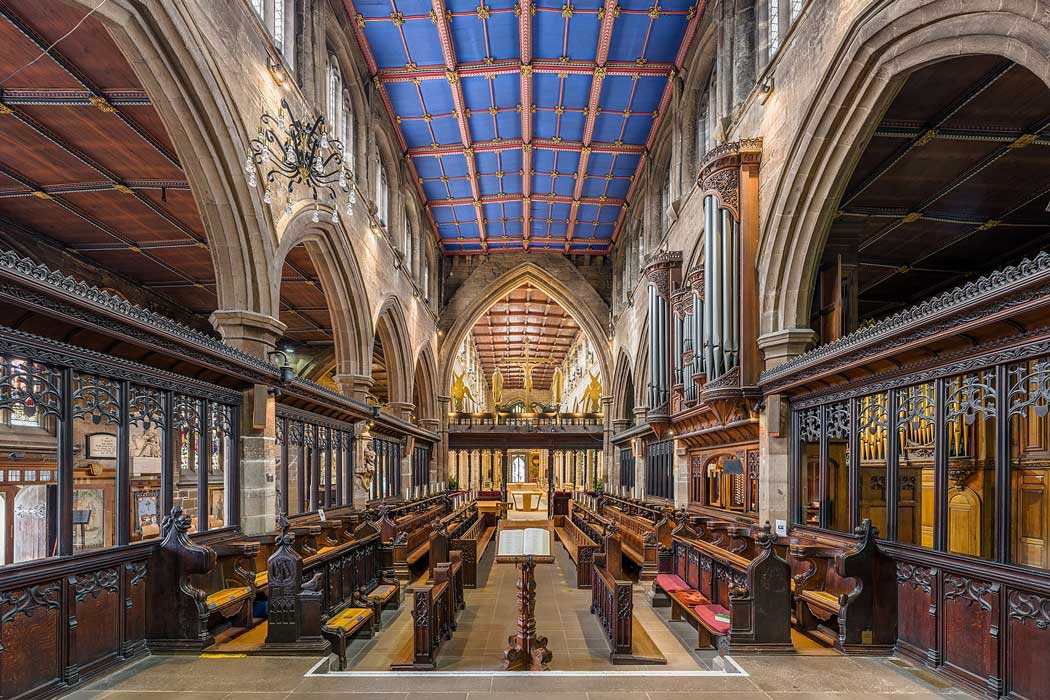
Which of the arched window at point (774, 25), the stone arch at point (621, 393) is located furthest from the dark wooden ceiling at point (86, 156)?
the stone arch at point (621, 393)

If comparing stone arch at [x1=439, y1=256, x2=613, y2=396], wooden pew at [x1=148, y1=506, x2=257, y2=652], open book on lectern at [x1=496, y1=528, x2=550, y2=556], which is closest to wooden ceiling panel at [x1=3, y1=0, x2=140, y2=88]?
wooden pew at [x1=148, y1=506, x2=257, y2=652]

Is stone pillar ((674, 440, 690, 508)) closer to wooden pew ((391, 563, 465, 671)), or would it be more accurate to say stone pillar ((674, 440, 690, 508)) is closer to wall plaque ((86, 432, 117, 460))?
wooden pew ((391, 563, 465, 671))

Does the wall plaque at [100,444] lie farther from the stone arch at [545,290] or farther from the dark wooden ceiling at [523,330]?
the dark wooden ceiling at [523,330]

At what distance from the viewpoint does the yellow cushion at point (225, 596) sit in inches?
212

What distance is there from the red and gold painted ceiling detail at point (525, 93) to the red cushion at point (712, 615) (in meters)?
9.44

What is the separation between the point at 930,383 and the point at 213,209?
7.49 meters

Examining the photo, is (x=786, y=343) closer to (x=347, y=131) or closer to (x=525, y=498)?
(x=347, y=131)

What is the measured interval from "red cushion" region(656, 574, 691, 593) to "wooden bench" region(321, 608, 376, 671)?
3.18 m

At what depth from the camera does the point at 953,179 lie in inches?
338

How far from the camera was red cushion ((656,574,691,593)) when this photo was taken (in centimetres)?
779

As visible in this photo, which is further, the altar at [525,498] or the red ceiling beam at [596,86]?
the altar at [525,498]

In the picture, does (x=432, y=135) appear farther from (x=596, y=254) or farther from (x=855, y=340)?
(x=855, y=340)

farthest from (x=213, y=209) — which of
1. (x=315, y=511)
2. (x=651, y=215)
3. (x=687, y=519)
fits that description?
(x=651, y=215)

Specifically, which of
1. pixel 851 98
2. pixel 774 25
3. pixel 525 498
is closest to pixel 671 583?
pixel 851 98
